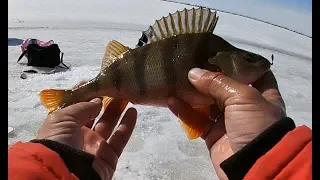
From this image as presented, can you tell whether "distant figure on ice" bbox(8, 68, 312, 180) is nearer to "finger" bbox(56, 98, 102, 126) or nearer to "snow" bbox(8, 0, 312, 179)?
"finger" bbox(56, 98, 102, 126)

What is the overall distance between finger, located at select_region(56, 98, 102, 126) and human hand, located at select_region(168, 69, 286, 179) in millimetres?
338

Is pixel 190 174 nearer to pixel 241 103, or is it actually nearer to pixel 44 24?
pixel 241 103

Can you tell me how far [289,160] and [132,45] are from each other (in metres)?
4.40

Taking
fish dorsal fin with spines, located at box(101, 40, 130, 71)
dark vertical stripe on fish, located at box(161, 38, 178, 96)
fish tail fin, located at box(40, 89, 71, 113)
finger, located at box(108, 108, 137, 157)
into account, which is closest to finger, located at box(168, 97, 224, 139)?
dark vertical stripe on fish, located at box(161, 38, 178, 96)

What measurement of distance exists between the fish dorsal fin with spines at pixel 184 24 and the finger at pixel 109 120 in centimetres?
35

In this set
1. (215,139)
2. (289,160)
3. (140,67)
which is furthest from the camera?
(215,139)

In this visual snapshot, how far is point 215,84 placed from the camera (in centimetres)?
154

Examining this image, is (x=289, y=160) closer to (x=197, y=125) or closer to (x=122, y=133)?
(x=197, y=125)

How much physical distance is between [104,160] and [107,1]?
972 centimetres

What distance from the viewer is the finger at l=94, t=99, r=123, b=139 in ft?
5.61

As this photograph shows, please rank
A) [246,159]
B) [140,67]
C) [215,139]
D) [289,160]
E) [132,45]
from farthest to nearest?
1. [132,45]
2. [215,139]
3. [140,67]
4. [246,159]
5. [289,160]

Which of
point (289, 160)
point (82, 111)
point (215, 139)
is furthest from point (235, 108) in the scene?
point (82, 111)

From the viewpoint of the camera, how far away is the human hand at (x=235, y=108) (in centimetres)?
140

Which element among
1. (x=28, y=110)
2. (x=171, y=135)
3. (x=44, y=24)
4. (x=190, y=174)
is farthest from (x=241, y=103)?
(x=44, y=24)
